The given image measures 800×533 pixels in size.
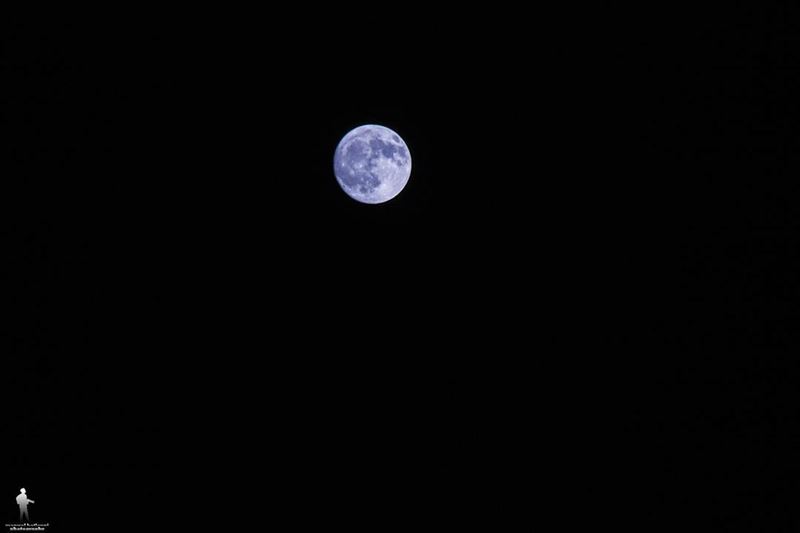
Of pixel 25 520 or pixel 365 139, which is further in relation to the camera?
pixel 365 139

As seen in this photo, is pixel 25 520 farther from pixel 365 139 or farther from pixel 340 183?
pixel 365 139

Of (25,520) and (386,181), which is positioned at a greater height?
(386,181)

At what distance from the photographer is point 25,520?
7012 millimetres

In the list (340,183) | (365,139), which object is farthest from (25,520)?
(365,139)

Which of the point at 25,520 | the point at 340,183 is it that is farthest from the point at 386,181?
the point at 25,520

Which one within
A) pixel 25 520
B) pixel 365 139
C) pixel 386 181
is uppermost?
pixel 365 139

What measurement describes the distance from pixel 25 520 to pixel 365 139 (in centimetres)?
688

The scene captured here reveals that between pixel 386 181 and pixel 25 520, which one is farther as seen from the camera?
pixel 386 181

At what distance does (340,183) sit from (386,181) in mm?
711

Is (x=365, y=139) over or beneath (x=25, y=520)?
over

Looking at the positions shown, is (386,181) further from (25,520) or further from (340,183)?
(25,520)

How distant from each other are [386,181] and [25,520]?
6616 millimetres

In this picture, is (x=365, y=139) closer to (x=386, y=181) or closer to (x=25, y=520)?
(x=386, y=181)

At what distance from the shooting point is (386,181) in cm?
845
